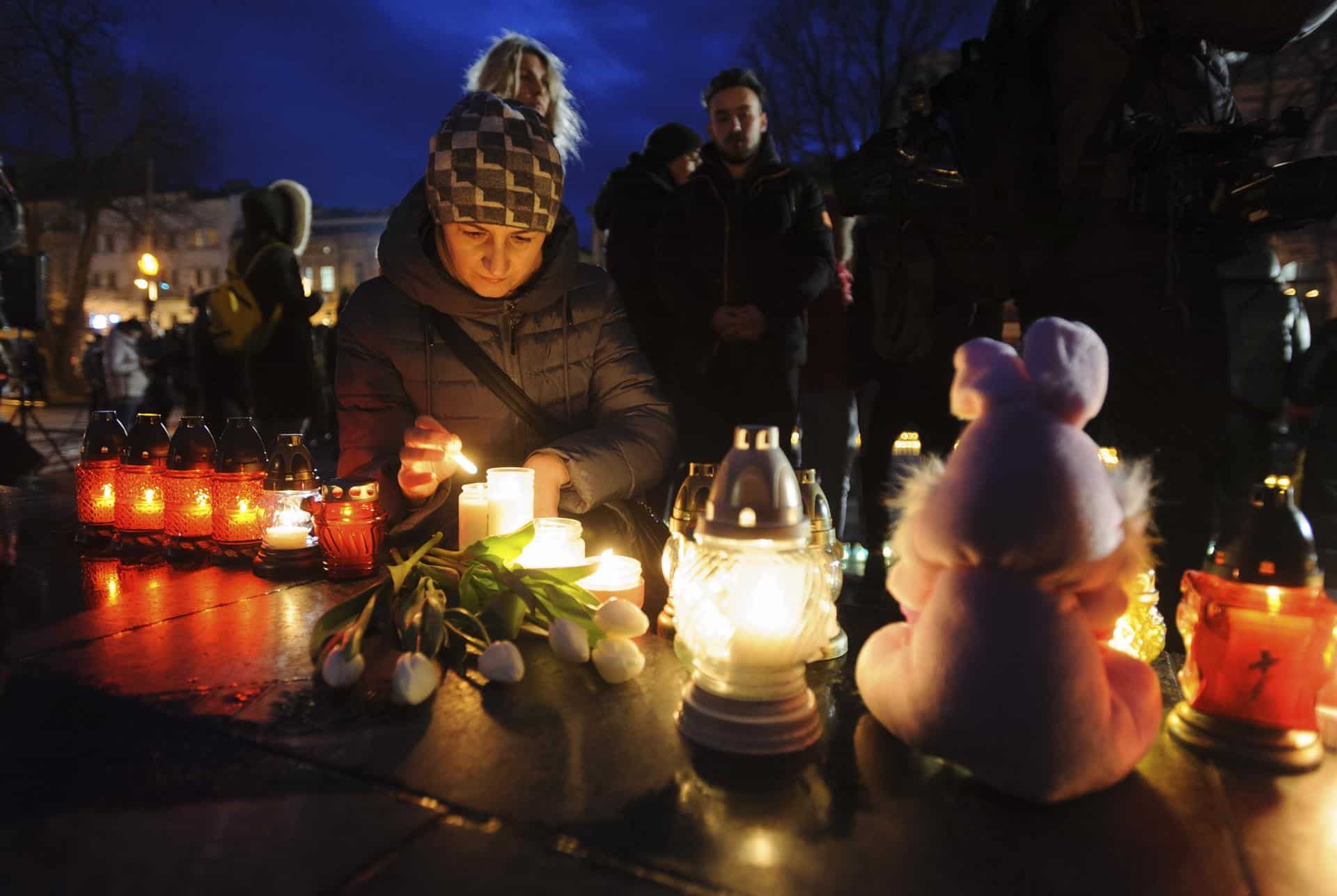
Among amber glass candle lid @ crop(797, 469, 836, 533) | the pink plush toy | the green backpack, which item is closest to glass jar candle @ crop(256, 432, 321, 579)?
amber glass candle lid @ crop(797, 469, 836, 533)

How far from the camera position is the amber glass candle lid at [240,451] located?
1990 mm

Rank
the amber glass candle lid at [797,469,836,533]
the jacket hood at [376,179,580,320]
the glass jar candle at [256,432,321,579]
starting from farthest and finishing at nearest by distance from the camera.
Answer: the jacket hood at [376,179,580,320] < the glass jar candle at [256,432,321,579] < the amber glass candle lid at [797,469,836,533]

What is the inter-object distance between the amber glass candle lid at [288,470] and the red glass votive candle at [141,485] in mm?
401

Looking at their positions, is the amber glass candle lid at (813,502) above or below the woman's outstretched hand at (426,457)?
below

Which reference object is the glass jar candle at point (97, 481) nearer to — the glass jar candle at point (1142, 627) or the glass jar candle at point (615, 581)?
the glass jar candle at point (615, 581)

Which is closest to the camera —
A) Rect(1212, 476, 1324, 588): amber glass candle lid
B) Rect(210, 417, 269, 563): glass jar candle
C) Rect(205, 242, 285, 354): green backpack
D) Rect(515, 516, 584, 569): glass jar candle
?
Rect(1212, 476, 1324, 588): amber glass candle lid

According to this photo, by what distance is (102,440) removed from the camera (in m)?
2.19

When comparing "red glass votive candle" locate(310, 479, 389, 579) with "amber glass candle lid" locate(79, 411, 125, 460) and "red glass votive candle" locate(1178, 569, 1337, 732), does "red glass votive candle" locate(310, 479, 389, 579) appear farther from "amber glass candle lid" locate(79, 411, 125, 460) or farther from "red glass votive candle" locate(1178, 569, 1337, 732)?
"red glass votive candle" locate(1178, 569, 1337, 732)

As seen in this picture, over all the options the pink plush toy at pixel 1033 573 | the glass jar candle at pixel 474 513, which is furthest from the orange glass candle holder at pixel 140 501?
the pink plush toy at pixel 1033 573

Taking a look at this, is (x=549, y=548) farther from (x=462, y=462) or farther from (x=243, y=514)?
(x=243, y=514)

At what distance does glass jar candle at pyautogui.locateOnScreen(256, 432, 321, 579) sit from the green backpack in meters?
3.33

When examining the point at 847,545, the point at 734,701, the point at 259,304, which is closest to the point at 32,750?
the point at 734,701

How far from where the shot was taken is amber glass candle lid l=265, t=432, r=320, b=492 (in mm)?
1893

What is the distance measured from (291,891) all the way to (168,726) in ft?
1.53
